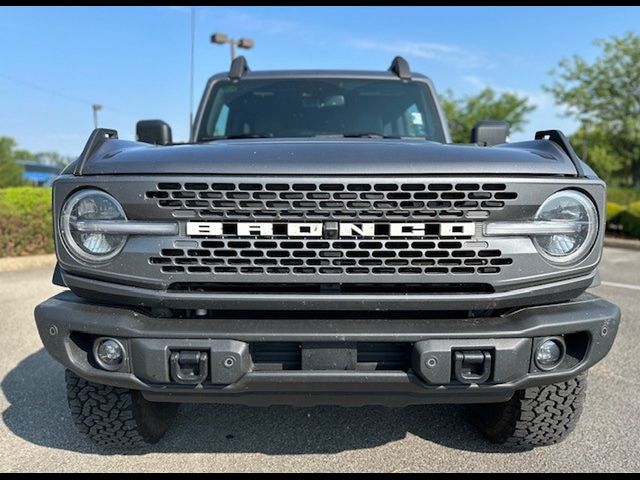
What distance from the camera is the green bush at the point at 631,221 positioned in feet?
42.7

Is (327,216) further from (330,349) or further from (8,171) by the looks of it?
(8,171)

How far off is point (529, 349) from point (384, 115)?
7.31ft

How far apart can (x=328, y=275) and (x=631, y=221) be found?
1343 cm

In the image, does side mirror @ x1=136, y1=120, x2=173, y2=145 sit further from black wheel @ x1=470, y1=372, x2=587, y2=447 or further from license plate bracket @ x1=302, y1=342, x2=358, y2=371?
black wheel @ x1=470, y1=372, x2=587, y2=447

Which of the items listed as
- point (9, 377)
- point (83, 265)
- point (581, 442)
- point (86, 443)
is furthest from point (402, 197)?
point (9, 377)

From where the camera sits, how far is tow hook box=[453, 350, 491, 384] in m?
2.02

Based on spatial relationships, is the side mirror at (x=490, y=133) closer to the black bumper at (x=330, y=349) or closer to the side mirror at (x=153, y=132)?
the black bumper at (x=330, y=349)

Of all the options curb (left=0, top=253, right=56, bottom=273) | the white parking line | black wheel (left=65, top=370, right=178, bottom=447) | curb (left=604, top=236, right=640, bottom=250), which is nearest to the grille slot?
black wheel (left=65, top=370, right=178, bottom=447)

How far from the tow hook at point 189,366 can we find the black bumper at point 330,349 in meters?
0.02

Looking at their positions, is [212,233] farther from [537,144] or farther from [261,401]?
[537,144]

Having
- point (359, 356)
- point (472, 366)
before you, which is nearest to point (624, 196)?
point (472, 366)

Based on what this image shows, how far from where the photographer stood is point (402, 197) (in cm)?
204

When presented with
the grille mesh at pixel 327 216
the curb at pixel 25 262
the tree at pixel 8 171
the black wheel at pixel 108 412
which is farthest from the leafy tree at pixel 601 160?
the tree at pixel 8 171

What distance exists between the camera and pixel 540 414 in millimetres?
2520
